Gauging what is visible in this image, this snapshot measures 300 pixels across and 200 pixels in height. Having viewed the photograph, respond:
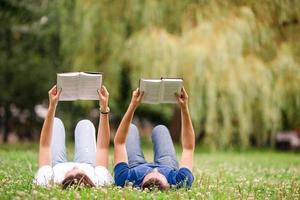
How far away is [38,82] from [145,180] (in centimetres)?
1683

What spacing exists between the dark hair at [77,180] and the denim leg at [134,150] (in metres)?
0.99

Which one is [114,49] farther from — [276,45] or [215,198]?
[215,198]

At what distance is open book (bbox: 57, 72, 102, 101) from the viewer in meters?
6.72

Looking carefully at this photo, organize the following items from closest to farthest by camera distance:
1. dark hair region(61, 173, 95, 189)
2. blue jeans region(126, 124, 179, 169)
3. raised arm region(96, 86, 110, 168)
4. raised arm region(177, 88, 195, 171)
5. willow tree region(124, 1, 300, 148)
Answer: dark hair region(61, 173, 95, 189), raised arm region(177, 88, 195, 171), raised arm region(96, 86, 110, 168), blue jeans region(126, 124, 179, 169), willow tree region(124, 1, 300, 148)

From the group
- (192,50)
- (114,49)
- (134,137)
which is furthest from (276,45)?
(134,137)

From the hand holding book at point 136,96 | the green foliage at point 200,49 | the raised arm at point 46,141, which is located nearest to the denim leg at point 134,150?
the hand holding book at point 136,96

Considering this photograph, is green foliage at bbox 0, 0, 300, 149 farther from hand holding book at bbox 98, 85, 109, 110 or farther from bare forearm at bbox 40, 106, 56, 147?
bare forearm at bbox 40, 106, 56, 147

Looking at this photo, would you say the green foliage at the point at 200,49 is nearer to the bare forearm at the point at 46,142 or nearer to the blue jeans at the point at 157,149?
the blue jeans at the point at 157,149

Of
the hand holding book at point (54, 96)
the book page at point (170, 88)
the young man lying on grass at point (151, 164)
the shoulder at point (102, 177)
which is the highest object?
the book page at point (170, 88)

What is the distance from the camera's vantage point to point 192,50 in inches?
639

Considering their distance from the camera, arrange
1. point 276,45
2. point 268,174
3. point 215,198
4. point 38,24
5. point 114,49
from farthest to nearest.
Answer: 1. point 38,24
2. point 114,49
3. point 276,45
4. point 268,174
5. point 215,198

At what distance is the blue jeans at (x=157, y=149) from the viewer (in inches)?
289

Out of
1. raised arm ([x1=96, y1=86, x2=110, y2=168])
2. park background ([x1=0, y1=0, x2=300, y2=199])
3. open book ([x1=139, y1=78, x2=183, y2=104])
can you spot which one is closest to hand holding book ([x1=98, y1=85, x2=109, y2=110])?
raised arm ([x1=96, y1=86, x2=110, y2=168])

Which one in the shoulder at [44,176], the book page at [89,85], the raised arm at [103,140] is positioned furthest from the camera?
the raised arm at [103,140]
